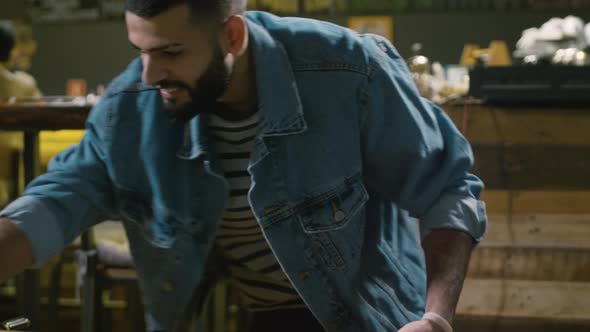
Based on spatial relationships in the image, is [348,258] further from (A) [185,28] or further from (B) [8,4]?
(B) [8,4]

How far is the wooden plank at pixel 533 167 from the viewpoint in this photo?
89.9 inches

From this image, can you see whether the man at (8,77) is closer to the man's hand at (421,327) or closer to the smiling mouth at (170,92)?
the smiling mouth at (170,92)

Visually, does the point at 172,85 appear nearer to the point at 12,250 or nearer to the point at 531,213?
the point at 12,250

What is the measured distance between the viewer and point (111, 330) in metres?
2.89

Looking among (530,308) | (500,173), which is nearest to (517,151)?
(500,173)

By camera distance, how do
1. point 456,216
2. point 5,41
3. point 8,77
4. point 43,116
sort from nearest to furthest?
1. point 456,216
2. point 43,116
3. point 5,41
4. point 8,77

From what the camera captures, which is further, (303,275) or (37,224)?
(303,275)

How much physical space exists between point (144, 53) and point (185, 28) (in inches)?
2.9

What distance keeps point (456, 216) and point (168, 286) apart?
19.2 inches

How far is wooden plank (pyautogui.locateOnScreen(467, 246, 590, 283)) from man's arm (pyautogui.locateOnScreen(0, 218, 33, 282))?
1.56 m

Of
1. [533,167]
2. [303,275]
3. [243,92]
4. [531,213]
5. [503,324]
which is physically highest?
[243,92]

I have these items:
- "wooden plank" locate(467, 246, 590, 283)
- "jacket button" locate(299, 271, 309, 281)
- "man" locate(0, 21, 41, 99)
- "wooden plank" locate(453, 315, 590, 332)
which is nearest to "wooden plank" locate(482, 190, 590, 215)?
"wooden plank" locate(467, 246, 590, 283)

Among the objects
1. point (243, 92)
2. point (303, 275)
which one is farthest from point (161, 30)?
point (303, 275)

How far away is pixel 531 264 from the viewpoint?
232 cm
